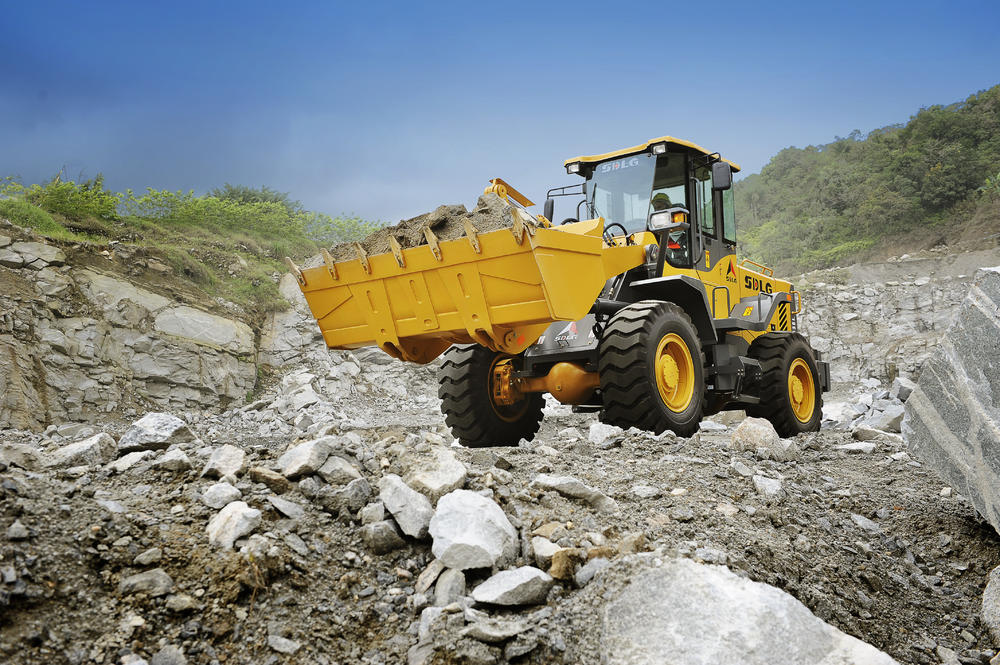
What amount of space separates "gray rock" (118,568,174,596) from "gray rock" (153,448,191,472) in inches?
40.5

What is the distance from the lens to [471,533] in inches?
109

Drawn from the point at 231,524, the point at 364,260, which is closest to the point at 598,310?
the point at 364,260

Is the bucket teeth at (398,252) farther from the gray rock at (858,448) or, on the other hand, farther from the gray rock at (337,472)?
the gray rock at (858,448)

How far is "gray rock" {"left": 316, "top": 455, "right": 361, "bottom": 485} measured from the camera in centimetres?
338

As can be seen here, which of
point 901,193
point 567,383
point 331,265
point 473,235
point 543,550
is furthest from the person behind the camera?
point 901,193

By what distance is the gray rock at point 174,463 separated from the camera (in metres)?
3.42

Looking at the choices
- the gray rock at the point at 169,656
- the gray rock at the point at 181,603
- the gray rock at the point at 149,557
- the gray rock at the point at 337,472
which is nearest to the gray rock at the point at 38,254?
the gray rock at the point at 337,472

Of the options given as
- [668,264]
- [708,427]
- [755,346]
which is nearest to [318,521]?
[668,264]

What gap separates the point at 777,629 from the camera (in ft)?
7.06

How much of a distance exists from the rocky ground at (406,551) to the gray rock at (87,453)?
0.01 metres

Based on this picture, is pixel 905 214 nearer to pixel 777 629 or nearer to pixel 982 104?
pixel 982 104

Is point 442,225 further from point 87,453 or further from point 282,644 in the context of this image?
point 282,644

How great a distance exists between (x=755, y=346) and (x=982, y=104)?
32.6 m

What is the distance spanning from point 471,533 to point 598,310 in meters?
3.54
